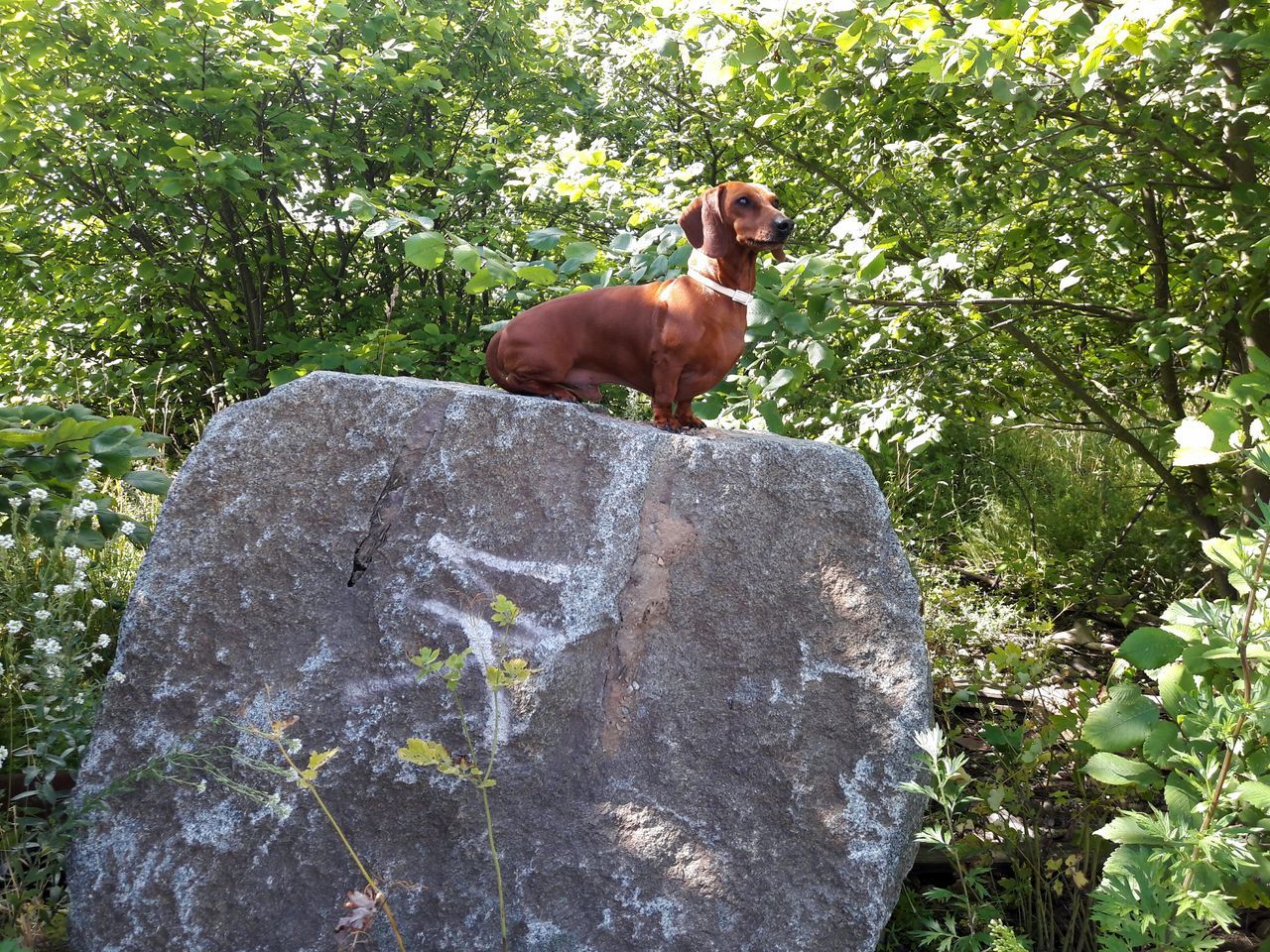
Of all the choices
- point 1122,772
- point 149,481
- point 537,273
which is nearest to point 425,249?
point 537,273

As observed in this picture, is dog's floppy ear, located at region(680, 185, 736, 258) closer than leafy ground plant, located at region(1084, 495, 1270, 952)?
No

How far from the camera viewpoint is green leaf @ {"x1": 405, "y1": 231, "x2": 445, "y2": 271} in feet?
8.21

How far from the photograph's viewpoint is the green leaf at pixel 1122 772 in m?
2.05

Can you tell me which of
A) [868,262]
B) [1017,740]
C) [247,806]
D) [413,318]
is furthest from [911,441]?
[413,318]

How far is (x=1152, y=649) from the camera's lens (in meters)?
2.04

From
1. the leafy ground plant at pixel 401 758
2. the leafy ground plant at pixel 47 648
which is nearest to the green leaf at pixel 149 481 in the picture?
the leafy ground plant at pixel 47 648

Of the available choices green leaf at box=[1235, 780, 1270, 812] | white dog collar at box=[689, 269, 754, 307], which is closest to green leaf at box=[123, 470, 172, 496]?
white dog collar at box=[689, 269, 754, 307]

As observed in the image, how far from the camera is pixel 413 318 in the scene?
226 inches

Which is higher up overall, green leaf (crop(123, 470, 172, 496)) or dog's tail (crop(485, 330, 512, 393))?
dog's tail (crop(485, 330, 512, 393))

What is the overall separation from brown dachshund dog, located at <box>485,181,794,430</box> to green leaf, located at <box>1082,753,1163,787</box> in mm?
1306

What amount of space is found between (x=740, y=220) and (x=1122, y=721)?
1512mm

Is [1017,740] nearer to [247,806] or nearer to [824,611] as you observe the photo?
[824,611]

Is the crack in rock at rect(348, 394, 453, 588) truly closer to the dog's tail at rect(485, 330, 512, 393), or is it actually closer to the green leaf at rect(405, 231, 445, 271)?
the dog's tail at rect(485, 330, 512, 393)

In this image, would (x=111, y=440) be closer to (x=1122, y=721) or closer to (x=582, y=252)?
(x=582, y=252)
